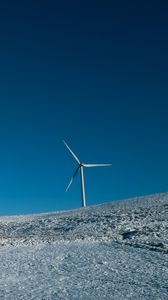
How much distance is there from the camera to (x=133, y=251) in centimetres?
1548

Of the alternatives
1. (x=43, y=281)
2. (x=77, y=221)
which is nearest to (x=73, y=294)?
(x=43, y=281)

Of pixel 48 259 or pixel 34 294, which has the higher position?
pixel 48 259

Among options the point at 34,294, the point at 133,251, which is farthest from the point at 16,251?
the point at 34,294

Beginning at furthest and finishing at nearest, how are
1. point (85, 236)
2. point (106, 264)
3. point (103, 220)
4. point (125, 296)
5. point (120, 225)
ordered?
point (103, 220)
point (120, 225)
point (85, 236)
point (106, 264)
point (125, 296)

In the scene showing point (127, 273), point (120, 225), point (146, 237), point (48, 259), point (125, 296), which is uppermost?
point (120, 225)

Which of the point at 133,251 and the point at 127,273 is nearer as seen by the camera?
the point at 127,273

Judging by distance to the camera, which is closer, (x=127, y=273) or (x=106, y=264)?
(x=127, y=273)

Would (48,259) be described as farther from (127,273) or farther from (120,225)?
(120,225)

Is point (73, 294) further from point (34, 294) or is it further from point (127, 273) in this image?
point (127, 273)

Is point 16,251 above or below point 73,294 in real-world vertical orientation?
above

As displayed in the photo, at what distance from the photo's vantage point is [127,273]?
11.9 meters

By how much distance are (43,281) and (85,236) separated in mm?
9095

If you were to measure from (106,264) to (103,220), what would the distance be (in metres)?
13.9

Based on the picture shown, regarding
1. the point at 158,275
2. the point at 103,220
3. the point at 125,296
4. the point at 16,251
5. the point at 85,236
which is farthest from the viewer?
the point at 103,220
